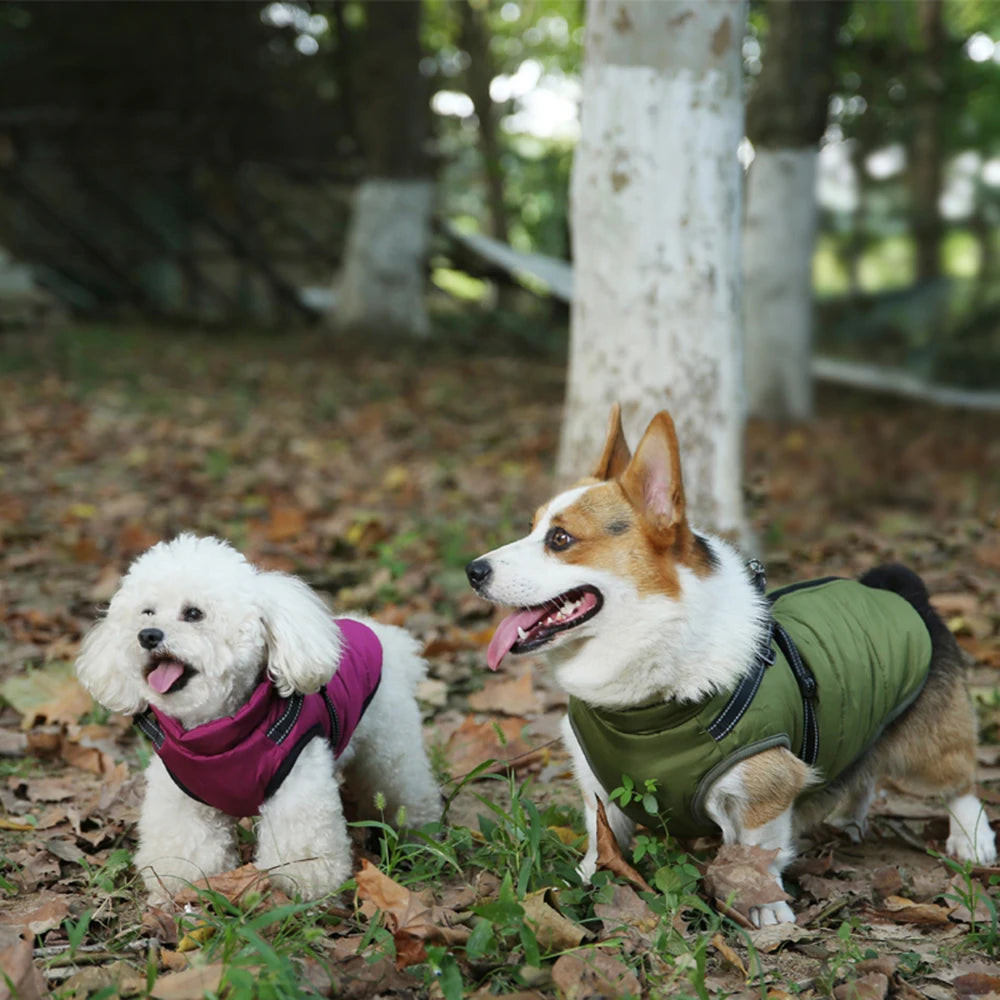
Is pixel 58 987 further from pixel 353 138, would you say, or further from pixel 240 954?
pixel 353 138

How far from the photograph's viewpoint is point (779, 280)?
34.3 feet

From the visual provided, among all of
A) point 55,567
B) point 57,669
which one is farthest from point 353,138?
point 57,669

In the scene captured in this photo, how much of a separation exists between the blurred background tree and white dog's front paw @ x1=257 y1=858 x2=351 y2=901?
11647 millimetres

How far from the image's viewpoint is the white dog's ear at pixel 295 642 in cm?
282

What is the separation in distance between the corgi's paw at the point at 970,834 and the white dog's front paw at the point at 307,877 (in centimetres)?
180

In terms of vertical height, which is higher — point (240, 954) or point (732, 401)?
point (732, 401)

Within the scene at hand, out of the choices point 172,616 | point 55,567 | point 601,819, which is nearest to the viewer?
point 172,616

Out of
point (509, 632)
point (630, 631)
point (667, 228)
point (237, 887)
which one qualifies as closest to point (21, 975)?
point (237, 887)

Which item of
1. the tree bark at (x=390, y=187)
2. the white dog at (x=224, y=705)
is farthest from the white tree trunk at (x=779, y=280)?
the white dog at (x=224, y=705)

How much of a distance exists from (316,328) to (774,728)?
A: 13605 millimetres

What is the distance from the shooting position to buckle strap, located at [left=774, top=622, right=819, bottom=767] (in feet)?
9.87

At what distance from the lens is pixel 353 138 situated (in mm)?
17609

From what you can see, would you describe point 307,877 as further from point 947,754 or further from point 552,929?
point 947,754

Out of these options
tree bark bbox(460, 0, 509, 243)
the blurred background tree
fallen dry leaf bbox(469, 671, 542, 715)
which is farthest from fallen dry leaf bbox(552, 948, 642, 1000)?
tree bark bbox(460, 0, 509, 243)
